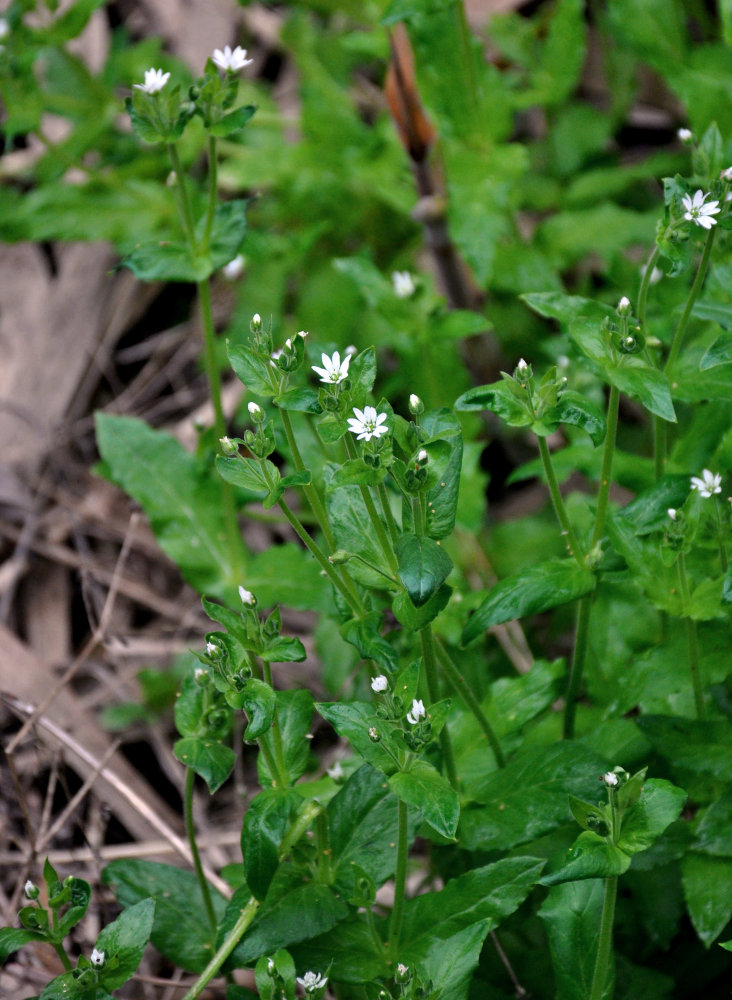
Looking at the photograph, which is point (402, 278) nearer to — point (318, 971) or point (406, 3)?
point (406, 3)

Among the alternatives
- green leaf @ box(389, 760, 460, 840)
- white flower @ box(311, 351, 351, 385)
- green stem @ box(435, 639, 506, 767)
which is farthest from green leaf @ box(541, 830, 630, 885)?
white flower @ box(311, 351, 351, 385)

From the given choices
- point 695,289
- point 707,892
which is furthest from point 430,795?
point 695,289

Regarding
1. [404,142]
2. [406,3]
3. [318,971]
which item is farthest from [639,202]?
[318,971]

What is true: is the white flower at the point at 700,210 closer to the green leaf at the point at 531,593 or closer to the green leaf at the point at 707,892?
the green leaf at the point at 531,593

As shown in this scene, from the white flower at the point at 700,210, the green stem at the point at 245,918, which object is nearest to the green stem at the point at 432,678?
the green stem at the point at 245,918

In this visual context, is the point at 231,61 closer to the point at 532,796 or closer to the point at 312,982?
the point at 532,796

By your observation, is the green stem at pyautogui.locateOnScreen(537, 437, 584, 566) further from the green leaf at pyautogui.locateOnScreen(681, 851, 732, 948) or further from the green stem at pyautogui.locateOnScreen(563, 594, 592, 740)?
the green leaf at pyautogui.locateOnScreen(681, 851, 732, 948)
